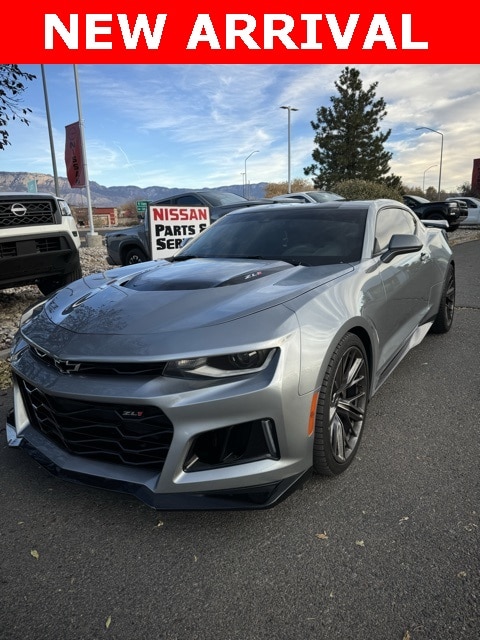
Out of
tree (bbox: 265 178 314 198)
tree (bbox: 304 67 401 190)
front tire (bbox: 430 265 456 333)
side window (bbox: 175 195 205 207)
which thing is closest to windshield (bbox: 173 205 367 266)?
front tire (bbox: 430 265 456 333)

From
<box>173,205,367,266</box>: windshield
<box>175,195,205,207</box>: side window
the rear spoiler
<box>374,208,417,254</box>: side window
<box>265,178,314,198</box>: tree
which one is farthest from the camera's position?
<box>265,178,314,198</box>: tree

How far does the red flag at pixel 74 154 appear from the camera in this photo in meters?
18.2

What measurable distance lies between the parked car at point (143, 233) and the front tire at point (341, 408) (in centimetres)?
574

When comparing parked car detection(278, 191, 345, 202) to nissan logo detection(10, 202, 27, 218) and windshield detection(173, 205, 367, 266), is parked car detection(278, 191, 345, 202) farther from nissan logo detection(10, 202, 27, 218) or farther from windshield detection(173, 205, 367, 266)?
windshield detection(173, 205, 367, 266)

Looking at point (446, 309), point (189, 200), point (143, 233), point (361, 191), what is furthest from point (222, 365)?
point (361, 191)

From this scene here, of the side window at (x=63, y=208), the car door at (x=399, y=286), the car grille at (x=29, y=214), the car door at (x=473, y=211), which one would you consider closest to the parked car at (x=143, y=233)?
the side window at (x=63, y=208)

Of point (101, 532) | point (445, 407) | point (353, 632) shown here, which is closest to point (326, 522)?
point (353, 632)

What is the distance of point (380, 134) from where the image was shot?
38.3m

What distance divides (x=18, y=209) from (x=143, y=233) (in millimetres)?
3098

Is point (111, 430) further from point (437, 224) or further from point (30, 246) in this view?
point (437, 224)

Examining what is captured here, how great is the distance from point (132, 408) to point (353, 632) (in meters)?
1.12

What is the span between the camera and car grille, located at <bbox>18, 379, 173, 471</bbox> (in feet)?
6.21

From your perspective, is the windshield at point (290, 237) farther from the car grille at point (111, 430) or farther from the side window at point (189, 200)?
the side window at point (189, 200)

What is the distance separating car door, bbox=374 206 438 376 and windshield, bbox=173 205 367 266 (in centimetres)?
22
